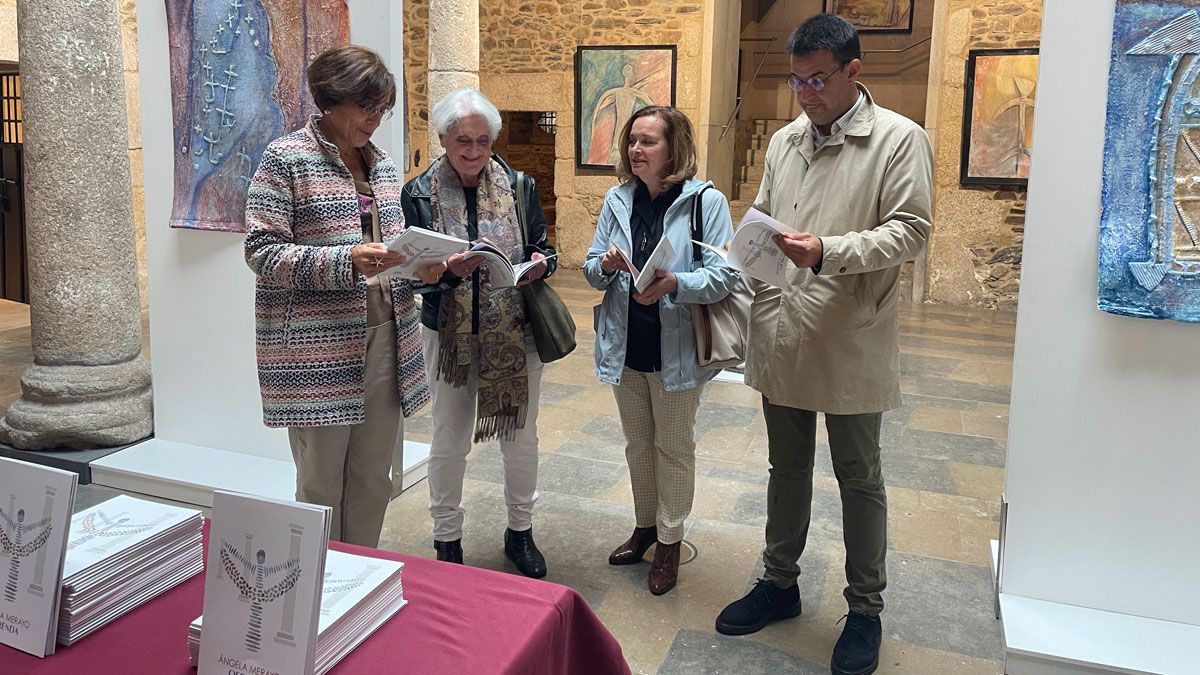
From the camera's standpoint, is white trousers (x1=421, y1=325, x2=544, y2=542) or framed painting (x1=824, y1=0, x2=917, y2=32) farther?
framed painting (x1=824, y1=0, x2=917, y2=32)

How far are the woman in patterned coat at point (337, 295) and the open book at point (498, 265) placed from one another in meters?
0.20

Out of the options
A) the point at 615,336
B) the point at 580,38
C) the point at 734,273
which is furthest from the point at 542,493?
the point at 580,38

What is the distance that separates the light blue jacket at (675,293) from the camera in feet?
9.80

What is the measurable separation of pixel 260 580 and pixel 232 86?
124 inches

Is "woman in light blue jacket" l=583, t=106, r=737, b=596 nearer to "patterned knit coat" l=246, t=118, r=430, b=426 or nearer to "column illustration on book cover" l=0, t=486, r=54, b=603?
"patterned knit coat" l=246, t=118, r=430, b=426

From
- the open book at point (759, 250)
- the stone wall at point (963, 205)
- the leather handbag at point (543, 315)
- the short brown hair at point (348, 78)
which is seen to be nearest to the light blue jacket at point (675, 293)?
the leather handbag at point (543, 315)

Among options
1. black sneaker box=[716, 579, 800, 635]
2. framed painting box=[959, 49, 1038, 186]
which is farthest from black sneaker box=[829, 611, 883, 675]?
framed painting box=[959, 49, 1038, 186]

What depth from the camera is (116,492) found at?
160 inches

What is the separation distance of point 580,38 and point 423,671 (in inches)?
413

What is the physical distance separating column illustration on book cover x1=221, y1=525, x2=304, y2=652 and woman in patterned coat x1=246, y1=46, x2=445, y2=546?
3.82 feet

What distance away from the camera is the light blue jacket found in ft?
9.80

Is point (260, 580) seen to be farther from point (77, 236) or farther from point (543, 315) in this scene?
point (77, 236)

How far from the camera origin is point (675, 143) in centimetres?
301

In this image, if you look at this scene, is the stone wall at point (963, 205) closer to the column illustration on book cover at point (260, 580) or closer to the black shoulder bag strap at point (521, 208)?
the black shoulder bag strap at point (521, 208)
